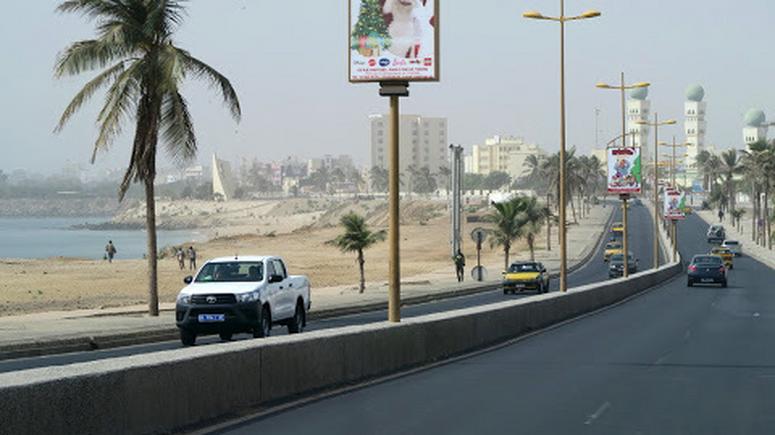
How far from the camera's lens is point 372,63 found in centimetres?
2186

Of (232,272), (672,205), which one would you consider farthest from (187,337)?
(672,205)

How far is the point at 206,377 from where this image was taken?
13.9 meters

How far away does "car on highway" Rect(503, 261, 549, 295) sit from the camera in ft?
201

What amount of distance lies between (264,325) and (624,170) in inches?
1135

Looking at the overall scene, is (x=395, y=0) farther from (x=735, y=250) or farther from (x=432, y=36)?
(x=735, y=250)

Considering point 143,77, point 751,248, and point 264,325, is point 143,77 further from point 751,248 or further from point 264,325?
point 751,248

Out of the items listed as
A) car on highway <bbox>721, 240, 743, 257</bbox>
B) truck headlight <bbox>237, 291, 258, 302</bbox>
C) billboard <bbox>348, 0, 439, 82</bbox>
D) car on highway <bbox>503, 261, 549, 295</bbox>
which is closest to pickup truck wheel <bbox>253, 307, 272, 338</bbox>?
truck headlight <bbox>237, 291, 258, 302</bbox>

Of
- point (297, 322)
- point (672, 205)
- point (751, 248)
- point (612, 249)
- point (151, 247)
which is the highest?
point (672, 205)

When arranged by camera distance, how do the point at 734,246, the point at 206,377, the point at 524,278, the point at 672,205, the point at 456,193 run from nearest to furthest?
the point at 206,377 < the point at 524,278 < the point at 456,193 < the point at 672,205 < the point at 734,246

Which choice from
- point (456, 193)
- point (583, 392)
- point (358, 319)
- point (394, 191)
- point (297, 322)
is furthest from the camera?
point (456, 193)

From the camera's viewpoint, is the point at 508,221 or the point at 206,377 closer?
the point at 206,377

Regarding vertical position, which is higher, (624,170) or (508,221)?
(624,170)

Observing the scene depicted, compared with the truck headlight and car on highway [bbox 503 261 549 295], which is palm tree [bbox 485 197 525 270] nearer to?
car on highway [bbox 503 261 549 295]

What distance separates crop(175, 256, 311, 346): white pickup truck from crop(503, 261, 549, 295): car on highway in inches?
1272
